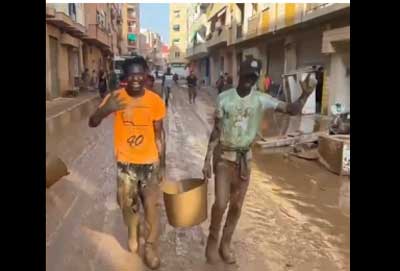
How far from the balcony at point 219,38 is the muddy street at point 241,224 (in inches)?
1095

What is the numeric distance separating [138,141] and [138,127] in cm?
12

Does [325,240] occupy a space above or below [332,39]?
below

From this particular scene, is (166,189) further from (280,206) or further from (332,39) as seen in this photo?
(332,39)

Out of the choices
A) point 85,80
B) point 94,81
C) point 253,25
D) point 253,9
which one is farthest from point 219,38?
point 253,25

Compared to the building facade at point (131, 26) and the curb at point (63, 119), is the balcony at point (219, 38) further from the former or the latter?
the building facade at point (131, 26)

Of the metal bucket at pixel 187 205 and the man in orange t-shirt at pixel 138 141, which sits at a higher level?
the man in orange t-shirt at pixel 138 141

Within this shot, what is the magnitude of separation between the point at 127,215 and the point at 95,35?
33.2 m

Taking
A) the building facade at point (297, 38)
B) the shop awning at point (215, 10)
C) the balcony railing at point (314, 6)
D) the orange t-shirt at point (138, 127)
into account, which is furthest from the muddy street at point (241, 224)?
the shop awning at point (215, 10)

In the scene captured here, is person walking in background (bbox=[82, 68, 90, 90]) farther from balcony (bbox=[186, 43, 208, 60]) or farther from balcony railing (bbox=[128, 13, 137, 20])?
balcony railing (bbox=[128, 13, 137, 20])

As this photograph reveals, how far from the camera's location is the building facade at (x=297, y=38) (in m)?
16.4

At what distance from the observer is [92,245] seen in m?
4.40

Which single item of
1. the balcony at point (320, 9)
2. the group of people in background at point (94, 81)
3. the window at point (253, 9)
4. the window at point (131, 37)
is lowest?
the group of people in background at point (94, 81)

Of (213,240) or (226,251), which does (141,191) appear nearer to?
(213,240)

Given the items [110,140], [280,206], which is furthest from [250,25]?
[280,206]
